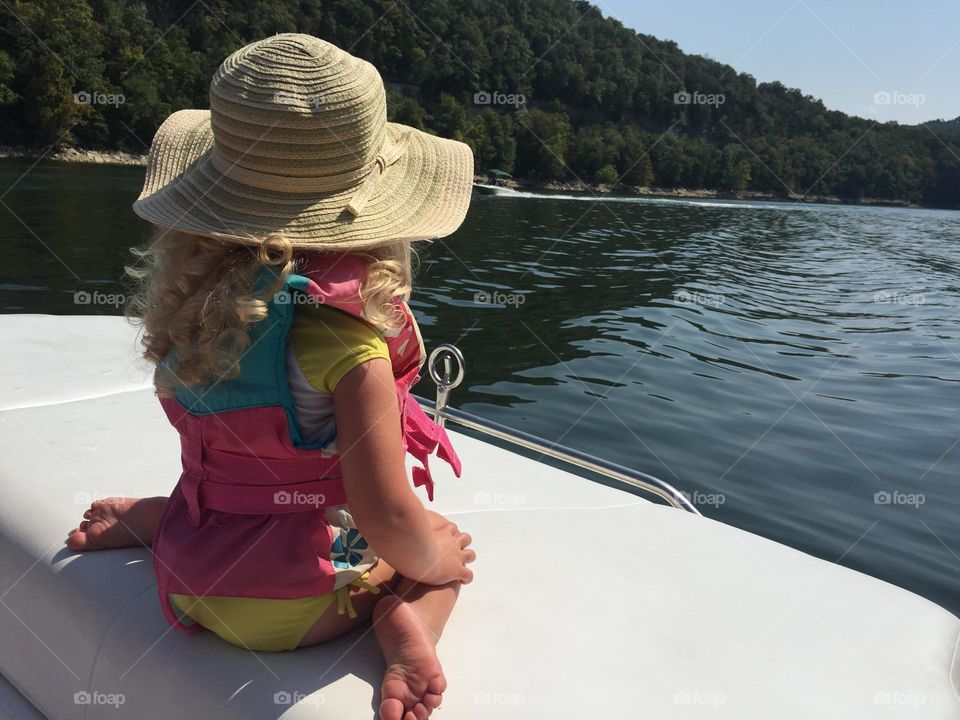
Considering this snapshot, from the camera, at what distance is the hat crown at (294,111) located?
50.8 inches

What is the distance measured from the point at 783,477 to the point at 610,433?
126 cm

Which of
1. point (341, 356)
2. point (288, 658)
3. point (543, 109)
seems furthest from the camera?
point (543, 109)

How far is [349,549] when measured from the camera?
152cm

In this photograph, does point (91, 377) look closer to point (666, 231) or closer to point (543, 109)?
point (666, 231)

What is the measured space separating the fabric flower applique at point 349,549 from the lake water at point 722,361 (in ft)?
11.0

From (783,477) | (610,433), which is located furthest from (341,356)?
(610,433)

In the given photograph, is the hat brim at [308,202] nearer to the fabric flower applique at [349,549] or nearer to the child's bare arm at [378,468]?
the child's bare arm at [378,468]

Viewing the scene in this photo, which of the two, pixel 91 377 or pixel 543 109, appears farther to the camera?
pixel 543 109

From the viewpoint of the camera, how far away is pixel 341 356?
1.27 metres

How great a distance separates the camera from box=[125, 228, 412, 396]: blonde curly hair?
1283 mm

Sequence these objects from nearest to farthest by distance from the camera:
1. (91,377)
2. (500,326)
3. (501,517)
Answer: (501,517) → (91,377) → (500,326)

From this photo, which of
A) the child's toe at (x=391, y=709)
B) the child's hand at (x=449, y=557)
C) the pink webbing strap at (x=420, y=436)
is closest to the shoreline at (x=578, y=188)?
the pink webbing strap at (x=420, y=436)

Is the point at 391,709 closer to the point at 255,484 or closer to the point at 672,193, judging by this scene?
the point at 255,484

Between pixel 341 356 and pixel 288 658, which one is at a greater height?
pixel 341 356
